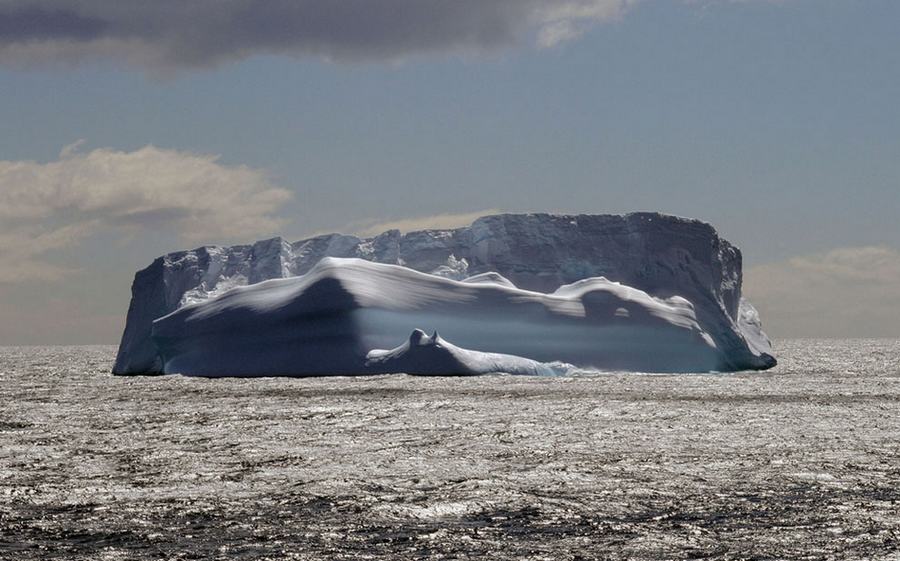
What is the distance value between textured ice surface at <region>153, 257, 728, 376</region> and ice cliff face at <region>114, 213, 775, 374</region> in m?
2.41

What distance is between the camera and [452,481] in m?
9.76

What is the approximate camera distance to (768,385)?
2692cm

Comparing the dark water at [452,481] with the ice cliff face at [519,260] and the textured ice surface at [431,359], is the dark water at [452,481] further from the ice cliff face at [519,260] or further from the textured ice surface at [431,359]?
the ice cliff face at [519,260]

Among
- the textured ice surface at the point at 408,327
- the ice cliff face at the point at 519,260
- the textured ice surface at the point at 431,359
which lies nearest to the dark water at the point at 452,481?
the textured ice surface at the point at 431,359

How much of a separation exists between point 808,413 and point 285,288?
53.4ft

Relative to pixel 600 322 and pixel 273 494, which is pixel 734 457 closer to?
pixel 273 494

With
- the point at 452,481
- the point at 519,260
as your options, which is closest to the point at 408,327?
the point at 519,260

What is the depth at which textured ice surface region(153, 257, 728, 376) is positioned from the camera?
93.7 feet

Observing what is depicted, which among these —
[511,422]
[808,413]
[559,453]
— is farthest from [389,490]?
[808,413]

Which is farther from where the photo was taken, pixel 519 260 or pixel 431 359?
pixel 519 260

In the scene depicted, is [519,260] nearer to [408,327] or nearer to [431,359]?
[408,327]

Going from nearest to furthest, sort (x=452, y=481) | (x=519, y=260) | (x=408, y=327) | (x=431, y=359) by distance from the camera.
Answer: (x=452, y=481)
(x=431, y=359)
(x=408, y=327)
(x=519, y=260)

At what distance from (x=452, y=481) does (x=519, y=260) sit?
25.9 m

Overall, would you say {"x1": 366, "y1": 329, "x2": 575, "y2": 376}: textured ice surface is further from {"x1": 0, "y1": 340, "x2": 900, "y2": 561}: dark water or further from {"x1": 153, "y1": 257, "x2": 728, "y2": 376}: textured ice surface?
{"x1": 0, "y1": 340, "x2": 900, "y2": 561}: dark water
